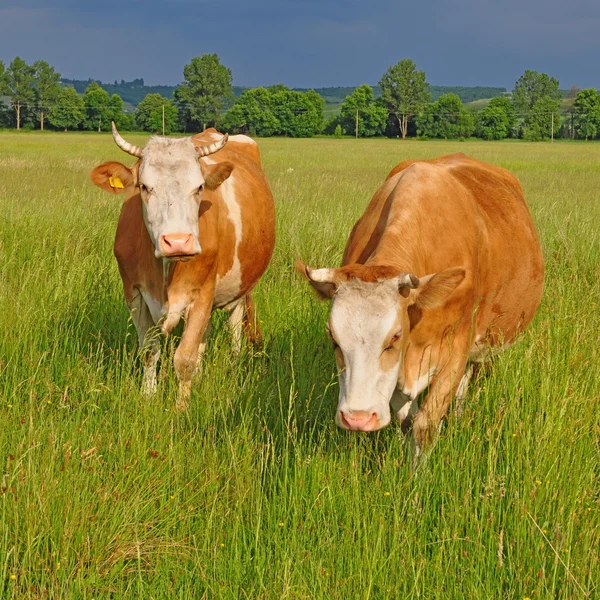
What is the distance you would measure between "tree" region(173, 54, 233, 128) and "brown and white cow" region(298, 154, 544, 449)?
10959cm

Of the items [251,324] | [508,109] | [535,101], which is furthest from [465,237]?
[535,101]

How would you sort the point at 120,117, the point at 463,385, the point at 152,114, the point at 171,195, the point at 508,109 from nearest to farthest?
the point at 171,195
the point at 463,385
the point at 152,114
the point at 120,117
the point at 508,109

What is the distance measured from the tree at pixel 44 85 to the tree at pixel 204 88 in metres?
17.4

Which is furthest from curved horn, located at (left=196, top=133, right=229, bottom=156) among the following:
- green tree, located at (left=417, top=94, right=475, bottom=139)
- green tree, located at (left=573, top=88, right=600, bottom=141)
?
green tree, located at (left=573, top=88, right=600, bottom=141)

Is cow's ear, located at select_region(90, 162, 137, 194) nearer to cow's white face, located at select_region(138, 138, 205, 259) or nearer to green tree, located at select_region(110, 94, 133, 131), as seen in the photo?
cow's white face, located at select_region(138, 138, 205, 259)

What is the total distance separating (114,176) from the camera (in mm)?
5094

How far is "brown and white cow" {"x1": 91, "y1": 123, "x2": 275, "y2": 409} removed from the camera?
4707mm

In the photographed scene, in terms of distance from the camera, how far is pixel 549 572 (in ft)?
9.35

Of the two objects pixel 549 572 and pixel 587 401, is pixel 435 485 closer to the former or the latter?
pixel 549 572

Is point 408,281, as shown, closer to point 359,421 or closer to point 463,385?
point 359,421

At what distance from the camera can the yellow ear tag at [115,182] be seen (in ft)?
16.7

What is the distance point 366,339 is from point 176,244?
166cm

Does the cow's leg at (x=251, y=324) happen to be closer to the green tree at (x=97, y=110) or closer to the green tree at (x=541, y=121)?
the green tree at (x=541, y=121)

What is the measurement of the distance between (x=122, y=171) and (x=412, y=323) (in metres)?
2.34
